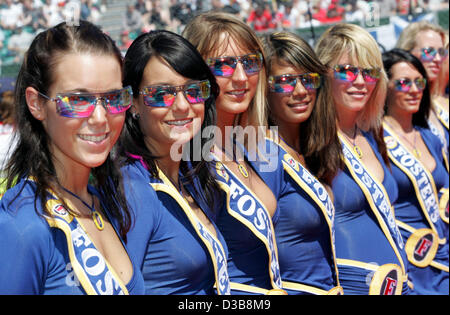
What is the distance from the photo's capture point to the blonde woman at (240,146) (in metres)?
2.24

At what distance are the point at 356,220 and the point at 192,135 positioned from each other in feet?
3.92

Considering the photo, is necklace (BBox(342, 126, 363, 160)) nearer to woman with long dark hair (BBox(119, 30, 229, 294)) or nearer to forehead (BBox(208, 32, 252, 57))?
forehead (BBox(208, 32, 252, 57))

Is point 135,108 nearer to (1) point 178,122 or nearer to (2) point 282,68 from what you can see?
(1) point 178,122

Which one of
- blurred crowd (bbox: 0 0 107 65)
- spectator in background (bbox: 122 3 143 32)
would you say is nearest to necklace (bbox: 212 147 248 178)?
blurred crowd (bbox: 0 0 107 65)

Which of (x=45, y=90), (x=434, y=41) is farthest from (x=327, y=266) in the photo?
(x=434, y=41)

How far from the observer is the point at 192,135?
6.74 ft

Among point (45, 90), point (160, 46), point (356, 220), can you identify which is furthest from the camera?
point (356, 220)

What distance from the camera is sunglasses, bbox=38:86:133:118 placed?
4.90 feet

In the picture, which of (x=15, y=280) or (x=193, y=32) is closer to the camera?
(x=15, y=280)

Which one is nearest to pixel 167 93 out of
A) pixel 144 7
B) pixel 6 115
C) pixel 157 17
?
pixel 6 115

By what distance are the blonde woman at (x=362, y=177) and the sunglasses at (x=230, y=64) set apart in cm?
62

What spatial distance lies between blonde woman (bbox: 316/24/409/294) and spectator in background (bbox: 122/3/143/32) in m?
4.99
